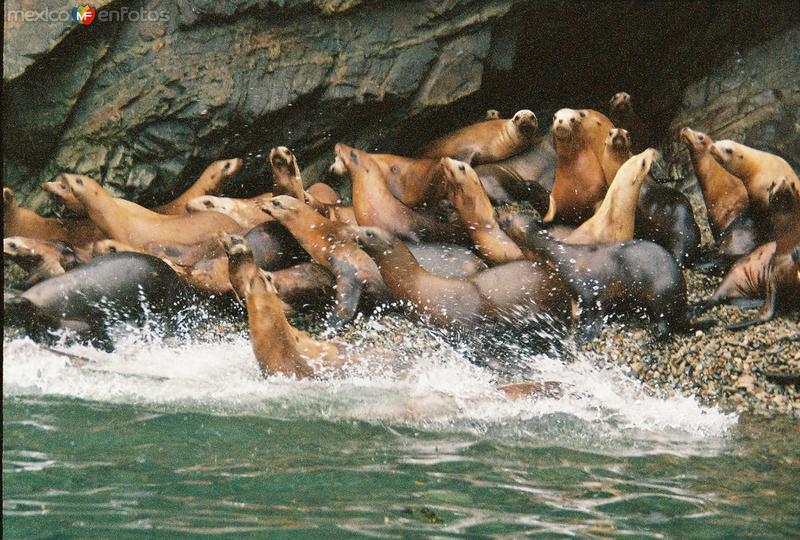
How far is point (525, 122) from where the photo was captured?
8906 millimetres

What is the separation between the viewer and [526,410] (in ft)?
17.6

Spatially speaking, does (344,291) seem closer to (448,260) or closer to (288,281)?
(288,281)

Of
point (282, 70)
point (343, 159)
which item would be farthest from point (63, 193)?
point (343, 159)

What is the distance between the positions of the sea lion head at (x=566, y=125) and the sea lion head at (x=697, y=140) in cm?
87

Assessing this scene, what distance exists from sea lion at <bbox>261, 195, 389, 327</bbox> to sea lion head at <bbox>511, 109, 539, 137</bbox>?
81.9 inches

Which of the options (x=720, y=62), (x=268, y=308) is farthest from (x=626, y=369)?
(x=720, y=62)

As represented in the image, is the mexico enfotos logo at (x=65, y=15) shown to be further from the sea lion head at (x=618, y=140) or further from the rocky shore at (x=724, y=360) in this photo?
the rocky shore at (x=724, y=360)

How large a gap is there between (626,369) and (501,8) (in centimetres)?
352

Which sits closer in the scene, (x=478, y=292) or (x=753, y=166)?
(x=478, y=292)

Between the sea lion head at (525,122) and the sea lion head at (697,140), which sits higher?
the sea lion head at (525,122)

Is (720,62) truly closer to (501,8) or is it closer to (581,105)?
(581,105)

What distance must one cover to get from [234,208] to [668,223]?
10.7ft

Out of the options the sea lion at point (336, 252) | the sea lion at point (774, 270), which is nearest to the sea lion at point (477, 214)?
the sea lion at point (336, 252)

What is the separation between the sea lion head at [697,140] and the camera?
845 centimetres
